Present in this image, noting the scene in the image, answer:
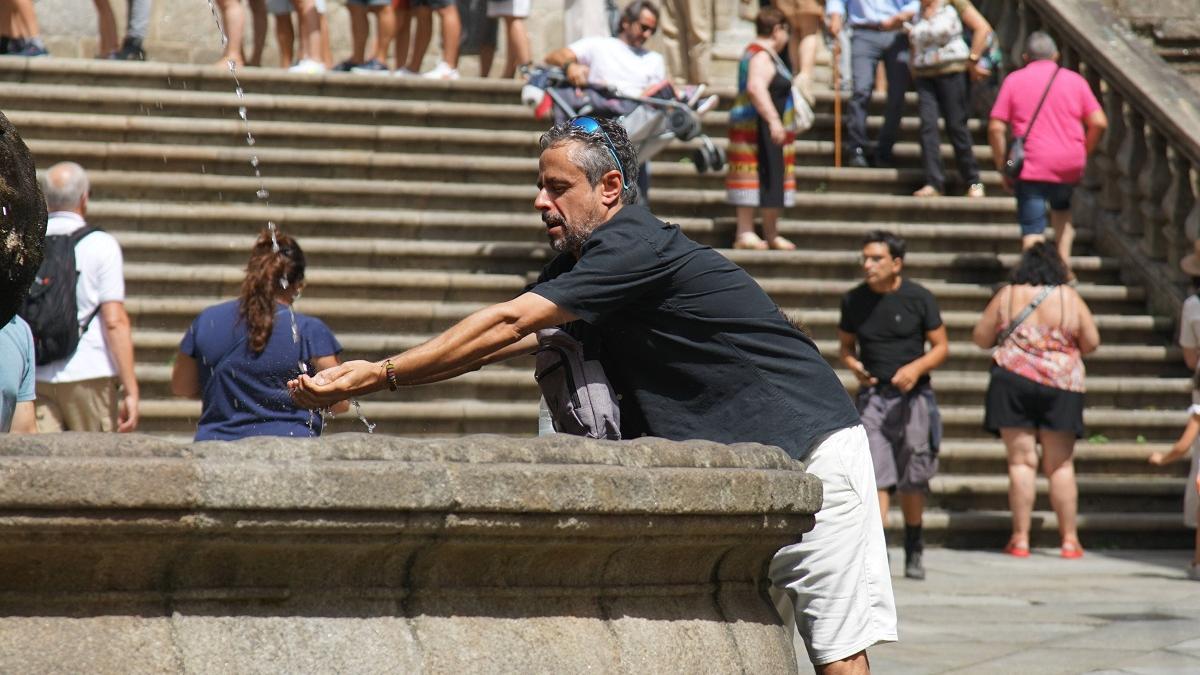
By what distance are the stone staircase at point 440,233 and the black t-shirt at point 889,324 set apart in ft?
4.32

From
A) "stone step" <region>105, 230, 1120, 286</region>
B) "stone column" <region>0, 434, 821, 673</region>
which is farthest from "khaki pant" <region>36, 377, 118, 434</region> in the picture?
"stone column" <region>0, 434, 821, 673</region>

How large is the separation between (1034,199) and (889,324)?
3751 millimetres

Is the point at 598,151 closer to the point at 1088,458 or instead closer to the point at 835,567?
the point at 835,567

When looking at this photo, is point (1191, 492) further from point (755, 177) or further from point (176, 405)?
point (176, 405)

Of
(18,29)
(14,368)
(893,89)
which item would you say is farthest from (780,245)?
(14,368)

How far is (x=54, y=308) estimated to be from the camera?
7.81 m

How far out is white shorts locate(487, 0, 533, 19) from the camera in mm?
15453

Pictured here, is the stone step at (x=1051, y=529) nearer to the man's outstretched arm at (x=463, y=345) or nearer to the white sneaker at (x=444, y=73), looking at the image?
the white sneaker at (x=444, y=73)

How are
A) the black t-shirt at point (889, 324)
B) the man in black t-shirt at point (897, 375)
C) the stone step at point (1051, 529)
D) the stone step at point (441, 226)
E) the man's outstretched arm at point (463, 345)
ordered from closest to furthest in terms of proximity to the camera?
the man's outstretched arm at point (463, 345) < the man in black t-shirt at point (897, 375) < the black t-shirt at point (889, 324) < the stone step at point (1051, 529) < the stone step at point (441, 226)

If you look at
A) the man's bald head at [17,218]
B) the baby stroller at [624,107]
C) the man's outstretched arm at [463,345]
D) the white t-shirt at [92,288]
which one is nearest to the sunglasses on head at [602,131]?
the man's outstretched arm at [463,345]

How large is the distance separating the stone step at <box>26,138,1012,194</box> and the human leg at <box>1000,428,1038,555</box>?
412 cm

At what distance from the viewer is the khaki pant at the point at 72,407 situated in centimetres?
806

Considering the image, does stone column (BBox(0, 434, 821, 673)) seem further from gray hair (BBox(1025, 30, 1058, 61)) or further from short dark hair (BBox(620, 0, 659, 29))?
gray hair (BBox(1025, 30, 1058, 61))

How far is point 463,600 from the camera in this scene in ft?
11.8
